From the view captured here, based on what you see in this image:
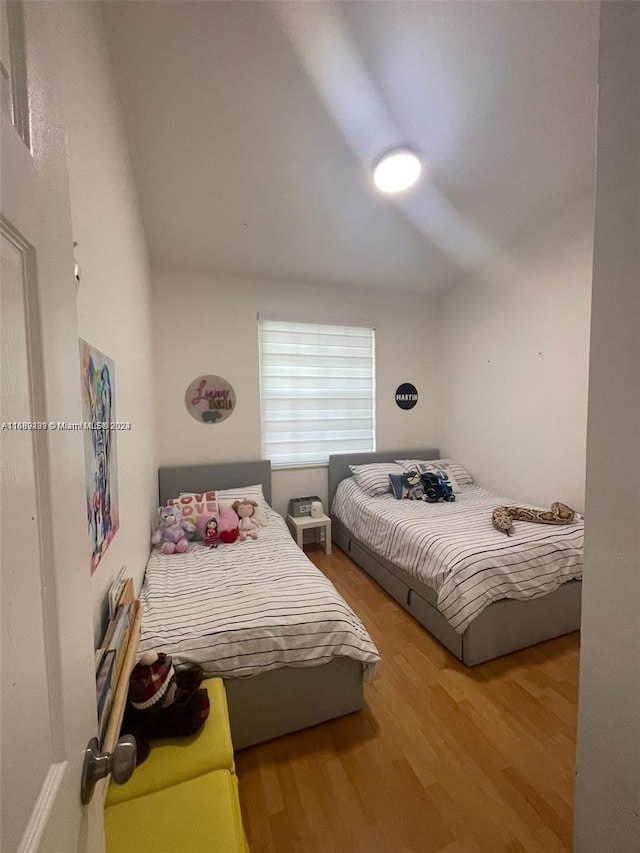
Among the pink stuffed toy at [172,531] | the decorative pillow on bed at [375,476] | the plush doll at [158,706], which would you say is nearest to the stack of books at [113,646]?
the plush doll at [158,706]

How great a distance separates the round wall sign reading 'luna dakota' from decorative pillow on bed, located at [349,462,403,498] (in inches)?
53.6

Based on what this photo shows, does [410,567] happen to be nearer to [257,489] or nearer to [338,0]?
[257,489]

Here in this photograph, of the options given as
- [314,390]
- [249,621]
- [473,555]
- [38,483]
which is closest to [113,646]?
[249,621]

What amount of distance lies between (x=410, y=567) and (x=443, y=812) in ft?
3.48

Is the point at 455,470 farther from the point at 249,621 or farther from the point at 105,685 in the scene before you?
the point at 105,685

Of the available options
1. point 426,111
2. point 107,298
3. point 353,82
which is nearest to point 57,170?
point 107,298

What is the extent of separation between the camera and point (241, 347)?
303 centimetres

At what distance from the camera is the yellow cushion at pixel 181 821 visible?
75 cm

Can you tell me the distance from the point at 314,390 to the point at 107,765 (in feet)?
9.59

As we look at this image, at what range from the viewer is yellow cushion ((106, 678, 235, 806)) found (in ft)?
2.84

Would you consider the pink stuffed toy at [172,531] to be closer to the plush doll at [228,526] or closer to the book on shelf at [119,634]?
the plush doll at [228,526]

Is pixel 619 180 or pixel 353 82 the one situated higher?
pixel 353 82

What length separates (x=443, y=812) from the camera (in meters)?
1.12

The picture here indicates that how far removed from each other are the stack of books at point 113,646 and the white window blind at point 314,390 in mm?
2043
